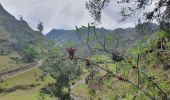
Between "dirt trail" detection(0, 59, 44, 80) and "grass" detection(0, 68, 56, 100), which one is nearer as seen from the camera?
"grass" detection(0, 68, 56, 100)

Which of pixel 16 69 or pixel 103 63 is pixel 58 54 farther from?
pixel 16 69

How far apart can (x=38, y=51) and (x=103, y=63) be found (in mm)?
1034

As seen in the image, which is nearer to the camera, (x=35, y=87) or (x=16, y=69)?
(x=35, y=87)

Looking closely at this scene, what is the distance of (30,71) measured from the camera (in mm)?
153250

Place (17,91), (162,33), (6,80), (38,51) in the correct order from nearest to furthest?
(38,51), (162,33), (17,91), (6,80)

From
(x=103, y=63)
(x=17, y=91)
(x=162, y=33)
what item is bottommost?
(x=17, y=91)

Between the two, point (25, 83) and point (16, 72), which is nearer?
point (25, 83)

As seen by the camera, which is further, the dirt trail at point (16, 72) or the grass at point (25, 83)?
the dirt trail at point (16, 72)

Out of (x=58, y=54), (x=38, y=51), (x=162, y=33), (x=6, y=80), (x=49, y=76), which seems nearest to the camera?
(x=38, y=51)

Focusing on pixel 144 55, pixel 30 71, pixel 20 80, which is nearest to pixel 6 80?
pixel 20 80

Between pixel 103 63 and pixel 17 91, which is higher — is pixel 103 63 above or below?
above

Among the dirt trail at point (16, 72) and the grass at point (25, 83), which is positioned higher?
the dirt trail at point (16, 72)

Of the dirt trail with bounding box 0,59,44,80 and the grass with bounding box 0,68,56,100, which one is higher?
the dirt trail with bounding box 0,59,44,80

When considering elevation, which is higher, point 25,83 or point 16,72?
point 16,72
